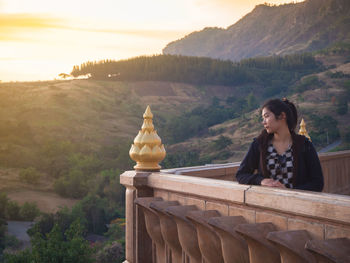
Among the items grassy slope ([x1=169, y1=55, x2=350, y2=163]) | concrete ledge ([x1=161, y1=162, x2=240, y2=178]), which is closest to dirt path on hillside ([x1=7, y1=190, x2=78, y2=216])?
grassy slope ([x1=169, y1=55, x2=350, y2=163])

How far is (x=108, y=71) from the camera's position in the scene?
96188 mm

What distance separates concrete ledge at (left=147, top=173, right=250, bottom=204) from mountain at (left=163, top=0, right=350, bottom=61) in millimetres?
95822

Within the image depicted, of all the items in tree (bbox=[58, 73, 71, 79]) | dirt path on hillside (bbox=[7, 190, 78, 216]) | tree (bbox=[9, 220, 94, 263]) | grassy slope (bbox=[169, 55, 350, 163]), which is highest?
tree (bbox=[58, 73, 71, 79])

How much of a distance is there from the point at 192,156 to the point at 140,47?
66.4m

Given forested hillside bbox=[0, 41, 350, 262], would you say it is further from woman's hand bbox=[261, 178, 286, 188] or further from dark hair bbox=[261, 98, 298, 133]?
woman's hand bbox=[261, 178, 286, 188]

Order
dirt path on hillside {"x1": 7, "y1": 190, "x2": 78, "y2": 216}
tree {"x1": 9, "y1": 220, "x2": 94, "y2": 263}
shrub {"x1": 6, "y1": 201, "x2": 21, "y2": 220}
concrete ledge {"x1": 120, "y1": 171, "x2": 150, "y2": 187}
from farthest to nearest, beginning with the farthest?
dirt path on hillside {"x1": 7, "y1": 190, "x2": 78, "y2": 216} < shrub {"x1": 6, "y1": 201, "x2": 21, "y2": 220} < tree {"x1": 9, "y1": 220, "x2": 94, "y2": 263} < concrete ledge {"x1": 120, "y1": 171, "x2": 150, "y2": 187}

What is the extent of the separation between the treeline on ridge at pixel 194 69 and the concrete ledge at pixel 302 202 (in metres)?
86.2

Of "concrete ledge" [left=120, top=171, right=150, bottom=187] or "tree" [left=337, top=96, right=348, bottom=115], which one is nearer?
"concrete ledge" [left=120, top=171, right=150, bottom=187]

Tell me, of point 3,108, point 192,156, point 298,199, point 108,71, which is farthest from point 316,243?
point 108,71

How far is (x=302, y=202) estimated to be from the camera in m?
2.56

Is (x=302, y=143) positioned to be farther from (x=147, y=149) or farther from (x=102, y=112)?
(x=102, y=112)

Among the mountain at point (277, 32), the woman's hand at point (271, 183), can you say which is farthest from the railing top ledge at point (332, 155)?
the mountain at point (277, 32)

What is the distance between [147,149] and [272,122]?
1355 mm

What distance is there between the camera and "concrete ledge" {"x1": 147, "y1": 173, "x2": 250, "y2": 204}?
3099 mm
